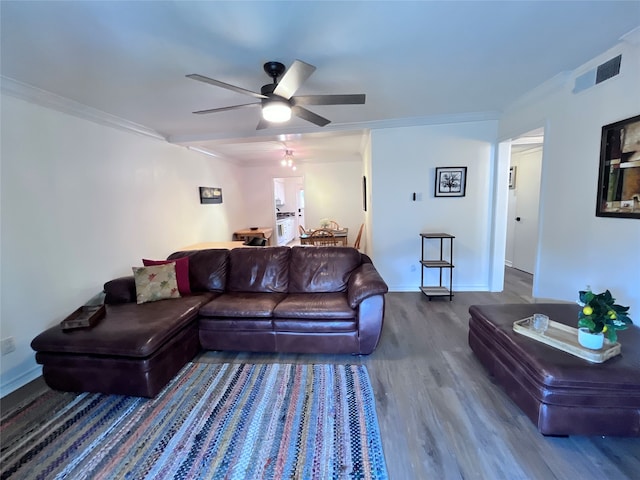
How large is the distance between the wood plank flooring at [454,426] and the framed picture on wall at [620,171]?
1.52 m

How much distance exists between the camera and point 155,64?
6.70ft

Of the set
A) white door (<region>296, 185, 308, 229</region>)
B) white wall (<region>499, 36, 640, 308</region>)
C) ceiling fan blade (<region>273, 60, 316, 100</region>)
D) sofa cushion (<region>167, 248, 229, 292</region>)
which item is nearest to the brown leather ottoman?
white wall (<region>499, 36, 640, 308</region>)

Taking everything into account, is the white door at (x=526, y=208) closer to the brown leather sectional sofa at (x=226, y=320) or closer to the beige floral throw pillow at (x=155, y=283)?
the brown leather sectional sofa at (x=226, y=320)

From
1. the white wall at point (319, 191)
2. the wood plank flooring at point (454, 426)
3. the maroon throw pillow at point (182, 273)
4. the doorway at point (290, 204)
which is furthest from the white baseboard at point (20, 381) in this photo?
the doorway at point (290, 204)

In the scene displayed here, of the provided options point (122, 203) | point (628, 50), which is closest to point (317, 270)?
point (122, 203)

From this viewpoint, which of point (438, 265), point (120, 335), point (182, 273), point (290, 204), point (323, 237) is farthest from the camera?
point (290, 204)

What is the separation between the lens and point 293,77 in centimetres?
183

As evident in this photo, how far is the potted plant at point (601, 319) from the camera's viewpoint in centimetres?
151

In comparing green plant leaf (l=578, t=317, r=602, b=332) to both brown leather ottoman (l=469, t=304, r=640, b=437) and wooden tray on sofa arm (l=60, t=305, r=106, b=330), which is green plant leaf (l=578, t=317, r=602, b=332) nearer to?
brown leather ottoman (l=469, t=304, r=640, b=437)

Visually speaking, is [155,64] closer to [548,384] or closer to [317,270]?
[317,270]

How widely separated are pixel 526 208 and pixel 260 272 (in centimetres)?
479

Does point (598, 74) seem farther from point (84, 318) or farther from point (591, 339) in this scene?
point (84, 318)

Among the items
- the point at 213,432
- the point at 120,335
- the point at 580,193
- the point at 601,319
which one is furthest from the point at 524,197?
the point at 120,335

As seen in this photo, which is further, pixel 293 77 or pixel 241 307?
pixel 241 307
